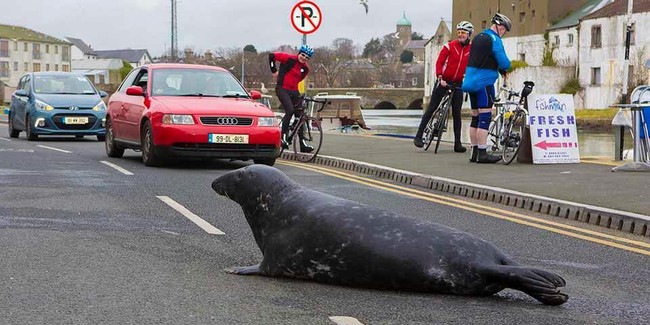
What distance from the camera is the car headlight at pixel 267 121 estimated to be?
53.0ft

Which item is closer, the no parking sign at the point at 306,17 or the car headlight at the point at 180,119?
the car headlight at the point at 180,119

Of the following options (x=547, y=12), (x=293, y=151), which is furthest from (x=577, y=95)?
(x=293, y=151)

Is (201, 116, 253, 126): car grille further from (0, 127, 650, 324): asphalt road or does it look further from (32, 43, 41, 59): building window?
(32, 43, 41, 59): building window

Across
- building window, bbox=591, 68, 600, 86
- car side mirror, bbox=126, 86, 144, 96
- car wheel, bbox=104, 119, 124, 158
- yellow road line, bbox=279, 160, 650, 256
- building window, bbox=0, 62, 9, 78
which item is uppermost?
building window, bbox=0, 62, 9, 78

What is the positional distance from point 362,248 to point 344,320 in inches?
37.2

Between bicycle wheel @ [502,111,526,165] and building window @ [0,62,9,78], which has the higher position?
building window @ [0,62,9,78]

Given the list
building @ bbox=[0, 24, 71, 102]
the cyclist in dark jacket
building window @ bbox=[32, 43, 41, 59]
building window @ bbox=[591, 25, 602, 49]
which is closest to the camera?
the cyclist in dark jacket

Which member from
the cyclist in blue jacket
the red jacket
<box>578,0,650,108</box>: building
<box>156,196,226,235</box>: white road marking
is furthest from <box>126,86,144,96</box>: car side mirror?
<box>578,0,650,108</box>: building

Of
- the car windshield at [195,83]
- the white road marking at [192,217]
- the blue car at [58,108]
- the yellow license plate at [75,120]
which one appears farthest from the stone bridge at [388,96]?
the white road marking at [192,217]

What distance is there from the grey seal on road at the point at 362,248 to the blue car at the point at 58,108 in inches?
724

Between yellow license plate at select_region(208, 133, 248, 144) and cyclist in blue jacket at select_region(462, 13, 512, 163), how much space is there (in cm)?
354

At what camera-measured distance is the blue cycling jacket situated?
16312 millimetres

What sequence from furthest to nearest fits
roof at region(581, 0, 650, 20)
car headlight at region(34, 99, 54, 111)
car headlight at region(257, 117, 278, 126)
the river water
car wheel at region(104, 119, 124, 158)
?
1. roof at region(581, 0, 650, 20)
2. the river water
3. car headlight at region(34, 99, 54, 111)
4. car wheel at region(104, 119, 124, 158)
5. car headlight at region(257, 117, 278, 126)

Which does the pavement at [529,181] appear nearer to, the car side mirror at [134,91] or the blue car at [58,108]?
the car side mirror at [134,91]
